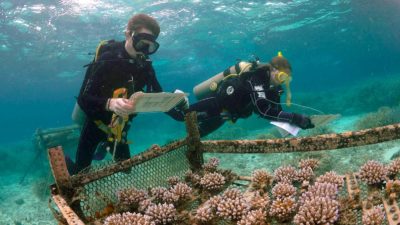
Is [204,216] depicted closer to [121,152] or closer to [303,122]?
[303,122]

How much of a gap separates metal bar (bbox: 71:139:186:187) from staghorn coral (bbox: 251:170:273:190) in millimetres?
1356

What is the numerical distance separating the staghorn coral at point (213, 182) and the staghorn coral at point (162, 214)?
87 cm

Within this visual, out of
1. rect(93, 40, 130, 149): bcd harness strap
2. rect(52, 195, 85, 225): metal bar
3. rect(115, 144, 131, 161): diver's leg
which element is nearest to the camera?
rect(52, 195, 85, 225): metal bar

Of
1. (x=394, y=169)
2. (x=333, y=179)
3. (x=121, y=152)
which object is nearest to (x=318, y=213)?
(x=333, y=179)

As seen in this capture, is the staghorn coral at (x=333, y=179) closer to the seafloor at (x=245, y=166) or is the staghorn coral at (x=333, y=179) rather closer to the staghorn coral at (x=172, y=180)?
the staghorn coral at (x=172, y=180)

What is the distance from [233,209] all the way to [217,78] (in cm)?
520

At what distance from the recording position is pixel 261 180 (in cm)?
426

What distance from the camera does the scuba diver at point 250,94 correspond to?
627 centimetres

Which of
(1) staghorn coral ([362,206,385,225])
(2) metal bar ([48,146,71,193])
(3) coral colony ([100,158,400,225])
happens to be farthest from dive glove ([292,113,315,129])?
(2) metal bar ([48,146,71,193])

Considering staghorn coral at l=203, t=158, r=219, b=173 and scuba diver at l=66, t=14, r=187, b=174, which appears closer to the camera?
staghorn coral at l=203, t=158, r=219, b=173

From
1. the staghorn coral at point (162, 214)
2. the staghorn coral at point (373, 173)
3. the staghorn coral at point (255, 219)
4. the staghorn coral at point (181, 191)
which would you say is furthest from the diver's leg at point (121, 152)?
the staghorn coral at point (373, 173)

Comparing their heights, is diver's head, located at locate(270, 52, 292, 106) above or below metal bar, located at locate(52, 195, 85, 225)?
above

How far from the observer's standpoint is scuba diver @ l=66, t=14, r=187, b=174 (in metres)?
5.64

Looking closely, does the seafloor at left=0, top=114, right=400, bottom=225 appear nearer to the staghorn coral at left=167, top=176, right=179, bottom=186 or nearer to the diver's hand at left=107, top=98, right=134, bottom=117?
the staghorn coral at left=167, top=176, right=179, bottom=186
